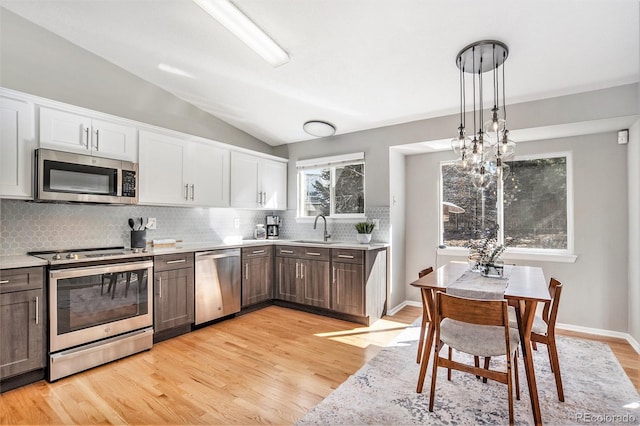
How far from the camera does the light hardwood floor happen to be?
2.06 meters

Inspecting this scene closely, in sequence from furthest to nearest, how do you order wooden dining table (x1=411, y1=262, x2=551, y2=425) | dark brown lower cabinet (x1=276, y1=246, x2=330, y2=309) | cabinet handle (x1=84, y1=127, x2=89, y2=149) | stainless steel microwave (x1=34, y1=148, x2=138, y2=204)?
dark brown lower cabinet (x1=276, y1=246, x2=330, y2=309)
cabinet handle (x1=84, y1=127, x2=89, y2=149)
stainless steel microwave (x1=34, y1=148, x2=138, y2=204)
wooden dining table (x1=411, y1=262, x2=551, y2=425)

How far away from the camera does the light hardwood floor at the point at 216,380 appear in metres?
2.06

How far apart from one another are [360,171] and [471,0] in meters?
2.62

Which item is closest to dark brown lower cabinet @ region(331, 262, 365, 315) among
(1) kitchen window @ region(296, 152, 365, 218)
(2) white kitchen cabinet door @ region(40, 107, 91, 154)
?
(1) kitchen window @ region(296, 152, 365, 218)

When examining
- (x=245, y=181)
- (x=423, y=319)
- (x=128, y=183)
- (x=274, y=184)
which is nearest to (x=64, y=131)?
(x=128, y=183)

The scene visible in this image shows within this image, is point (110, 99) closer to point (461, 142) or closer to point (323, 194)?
point (323, 194)

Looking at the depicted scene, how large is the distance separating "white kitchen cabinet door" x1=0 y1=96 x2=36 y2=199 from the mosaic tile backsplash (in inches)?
15.4

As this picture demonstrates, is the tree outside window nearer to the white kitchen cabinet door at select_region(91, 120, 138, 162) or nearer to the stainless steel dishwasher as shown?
the stainless steel dishwasher

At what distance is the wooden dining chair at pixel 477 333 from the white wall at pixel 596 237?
2080 mm

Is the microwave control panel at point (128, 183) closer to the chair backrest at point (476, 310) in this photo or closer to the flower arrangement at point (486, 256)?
the chair backrest at point (476, 310)

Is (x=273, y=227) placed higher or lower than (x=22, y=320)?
higher

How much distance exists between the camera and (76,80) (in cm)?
315

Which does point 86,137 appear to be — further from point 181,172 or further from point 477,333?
point 477,333

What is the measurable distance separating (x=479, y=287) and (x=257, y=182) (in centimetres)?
338
